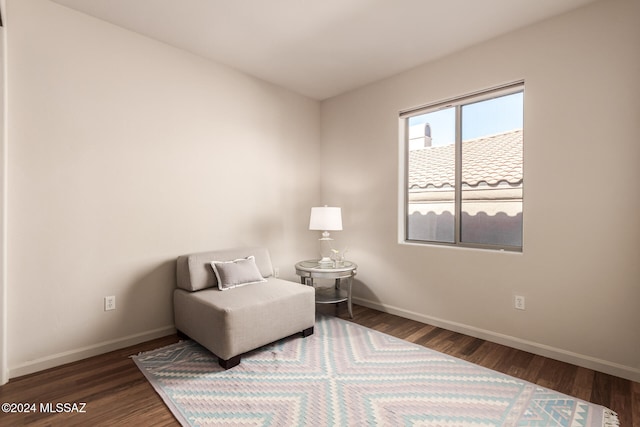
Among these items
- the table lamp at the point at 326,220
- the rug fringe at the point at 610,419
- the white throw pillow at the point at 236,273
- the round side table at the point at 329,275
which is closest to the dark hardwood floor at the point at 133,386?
the rug fringe at the point at 610,419

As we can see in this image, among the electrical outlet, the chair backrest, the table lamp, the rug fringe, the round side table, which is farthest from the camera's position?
the table lamp

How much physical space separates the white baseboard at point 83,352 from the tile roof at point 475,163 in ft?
9.61

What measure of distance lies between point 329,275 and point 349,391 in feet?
4.11

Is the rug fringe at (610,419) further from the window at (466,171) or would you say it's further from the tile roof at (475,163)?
the tile roof at (475,163)

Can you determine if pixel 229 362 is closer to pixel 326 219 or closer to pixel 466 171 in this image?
pixel 326 219

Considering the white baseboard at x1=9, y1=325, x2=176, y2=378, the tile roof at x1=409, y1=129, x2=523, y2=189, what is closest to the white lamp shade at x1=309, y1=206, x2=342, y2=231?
the tile roof at x1=409, y1=129, x2=523, y2=189

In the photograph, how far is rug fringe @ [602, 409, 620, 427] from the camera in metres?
1.68

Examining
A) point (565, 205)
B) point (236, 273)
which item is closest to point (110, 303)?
point (236, 273)

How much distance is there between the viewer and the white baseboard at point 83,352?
7.14ft

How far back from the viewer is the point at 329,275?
313 centimetres

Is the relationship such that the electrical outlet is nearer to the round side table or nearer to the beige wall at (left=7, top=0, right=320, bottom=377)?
the beige wall at (left=7, top=0, right=320, bottom=377)

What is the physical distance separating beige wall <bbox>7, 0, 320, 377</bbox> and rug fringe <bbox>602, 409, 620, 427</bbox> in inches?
119

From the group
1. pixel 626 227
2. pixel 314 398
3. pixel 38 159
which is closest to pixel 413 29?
pixel 626 227

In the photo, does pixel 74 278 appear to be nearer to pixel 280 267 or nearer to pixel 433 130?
pixel 280 267
